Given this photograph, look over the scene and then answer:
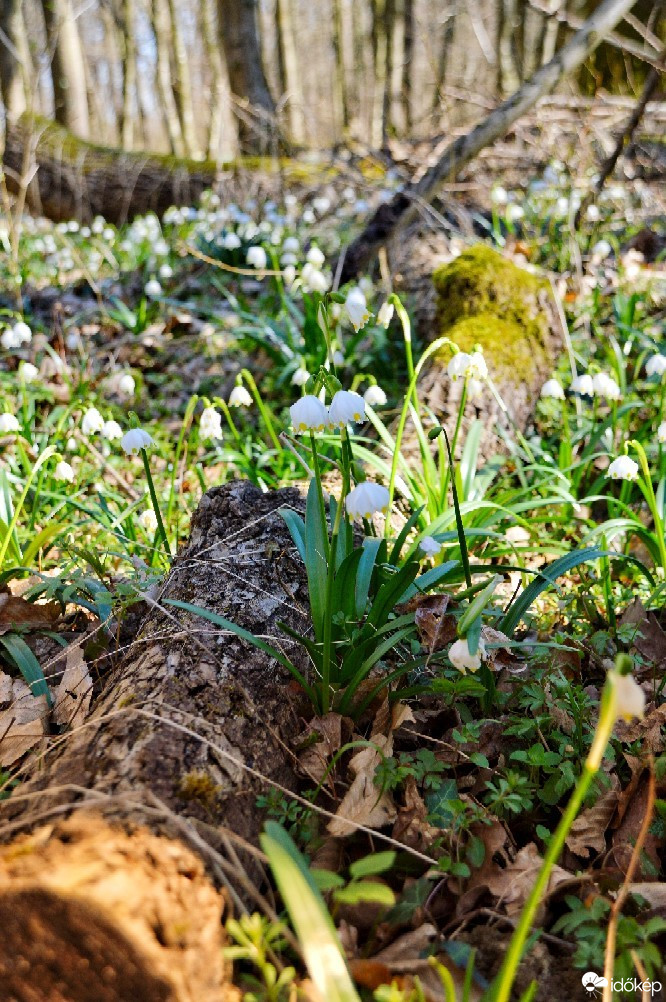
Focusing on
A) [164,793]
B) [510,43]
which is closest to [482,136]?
[164,793]

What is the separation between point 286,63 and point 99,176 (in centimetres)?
453

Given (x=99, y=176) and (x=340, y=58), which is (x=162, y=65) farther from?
(x=99, y=176)

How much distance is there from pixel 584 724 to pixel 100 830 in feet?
3.90

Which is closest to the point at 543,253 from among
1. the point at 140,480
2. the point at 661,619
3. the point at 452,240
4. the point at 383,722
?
the point at 452,240

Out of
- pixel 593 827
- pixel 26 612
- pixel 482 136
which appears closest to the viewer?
pixel 593 827

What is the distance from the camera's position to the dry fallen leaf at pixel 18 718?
5.86ft

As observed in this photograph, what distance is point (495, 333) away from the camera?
3.81 m

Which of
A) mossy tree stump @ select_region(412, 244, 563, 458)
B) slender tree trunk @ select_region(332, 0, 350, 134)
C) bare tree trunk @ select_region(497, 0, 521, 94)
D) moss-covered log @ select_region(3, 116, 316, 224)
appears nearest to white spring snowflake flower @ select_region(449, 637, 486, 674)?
mossy tree stump @ select_region(412, 244, 563, 458)

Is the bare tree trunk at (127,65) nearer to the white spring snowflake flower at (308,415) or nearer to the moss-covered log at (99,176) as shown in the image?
the moss-covered log at (99,176)

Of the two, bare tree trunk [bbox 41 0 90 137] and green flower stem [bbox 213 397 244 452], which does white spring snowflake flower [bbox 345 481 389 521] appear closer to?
green flower stem [bbox 213 397 244 452]

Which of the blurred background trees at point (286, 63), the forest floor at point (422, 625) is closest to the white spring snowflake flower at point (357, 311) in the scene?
the forest floor at point (422, 625)

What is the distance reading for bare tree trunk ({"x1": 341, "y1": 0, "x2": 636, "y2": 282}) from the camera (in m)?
4.60

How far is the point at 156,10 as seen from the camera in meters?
13.9

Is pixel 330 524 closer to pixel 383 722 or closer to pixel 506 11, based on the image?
pixel 383 722
